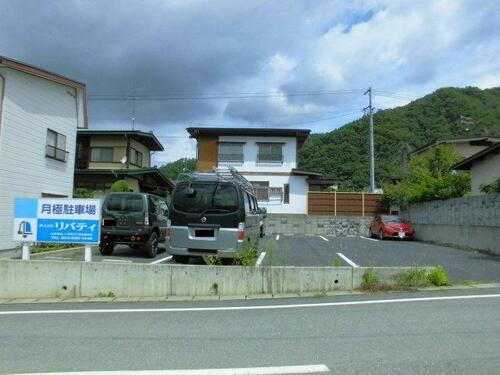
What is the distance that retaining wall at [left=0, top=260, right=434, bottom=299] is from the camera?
8703 millimetres

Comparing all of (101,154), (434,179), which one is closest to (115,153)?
(101,154)

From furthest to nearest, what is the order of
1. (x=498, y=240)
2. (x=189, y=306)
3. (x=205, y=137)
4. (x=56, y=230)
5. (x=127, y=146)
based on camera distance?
(x=205, y=137), (x=127, y=146), (x=498, y=240), (x=56, y=230), (x=189, y=306)

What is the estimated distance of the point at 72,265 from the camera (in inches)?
347

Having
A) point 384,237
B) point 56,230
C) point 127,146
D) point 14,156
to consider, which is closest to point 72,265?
point 56,230

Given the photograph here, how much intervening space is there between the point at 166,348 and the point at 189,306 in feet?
8.46

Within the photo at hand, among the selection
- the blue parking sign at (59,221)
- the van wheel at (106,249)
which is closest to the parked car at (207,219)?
the blue parking sign at (59,221)

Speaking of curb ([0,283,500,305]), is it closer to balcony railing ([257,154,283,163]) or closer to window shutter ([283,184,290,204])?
window shutter ([283,184,290,204])

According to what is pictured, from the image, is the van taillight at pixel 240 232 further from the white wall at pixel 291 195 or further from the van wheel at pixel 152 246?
the white wall at pixel 291 195

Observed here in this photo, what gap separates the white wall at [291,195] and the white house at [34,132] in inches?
602

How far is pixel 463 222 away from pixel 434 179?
5316mm

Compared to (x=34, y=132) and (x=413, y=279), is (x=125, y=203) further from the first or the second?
(x=413, y=279)

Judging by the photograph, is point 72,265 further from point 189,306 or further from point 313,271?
point 313,271

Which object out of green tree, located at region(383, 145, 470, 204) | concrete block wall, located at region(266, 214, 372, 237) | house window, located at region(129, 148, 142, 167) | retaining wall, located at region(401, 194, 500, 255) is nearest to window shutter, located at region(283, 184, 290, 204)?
concrete block wall, located at region(266, 214, 372, 237)

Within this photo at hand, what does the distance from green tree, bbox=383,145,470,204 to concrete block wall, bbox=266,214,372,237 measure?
3355mm
